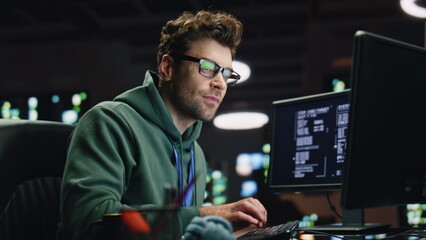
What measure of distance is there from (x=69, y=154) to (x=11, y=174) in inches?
7.3

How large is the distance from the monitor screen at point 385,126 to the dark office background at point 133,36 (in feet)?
12.8

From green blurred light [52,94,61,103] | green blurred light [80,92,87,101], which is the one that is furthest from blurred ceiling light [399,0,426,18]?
green blurred light [52,94,61,103]

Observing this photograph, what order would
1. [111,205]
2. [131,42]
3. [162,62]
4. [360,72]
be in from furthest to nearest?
[131,42], [162,62], [111,205], [360,72]

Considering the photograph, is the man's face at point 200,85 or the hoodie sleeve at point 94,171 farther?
the man's face at point 200,85

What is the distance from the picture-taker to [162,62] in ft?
6.36

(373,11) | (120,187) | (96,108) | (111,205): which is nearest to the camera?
(111,205)

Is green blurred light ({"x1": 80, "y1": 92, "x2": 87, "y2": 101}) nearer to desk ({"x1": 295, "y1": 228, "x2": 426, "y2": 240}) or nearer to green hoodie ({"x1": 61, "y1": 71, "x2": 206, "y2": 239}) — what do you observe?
green hoodie ({"x1": 61, "y1": 71, "x2": 206, "y2": 239})

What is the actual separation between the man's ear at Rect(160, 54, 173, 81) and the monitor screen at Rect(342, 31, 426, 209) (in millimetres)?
968

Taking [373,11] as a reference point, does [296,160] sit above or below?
below

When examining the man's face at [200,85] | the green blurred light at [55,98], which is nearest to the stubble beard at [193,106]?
the man's face at [200,85]

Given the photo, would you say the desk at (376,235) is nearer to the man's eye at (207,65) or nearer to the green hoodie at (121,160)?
the green hoodie at (121,160)

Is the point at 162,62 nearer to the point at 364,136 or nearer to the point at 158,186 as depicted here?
the point at 158,186

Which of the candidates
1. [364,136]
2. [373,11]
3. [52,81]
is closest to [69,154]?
[364,136]

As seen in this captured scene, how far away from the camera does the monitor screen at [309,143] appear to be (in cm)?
188
